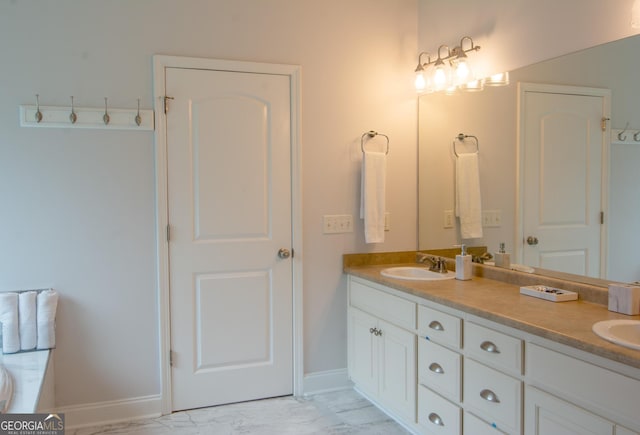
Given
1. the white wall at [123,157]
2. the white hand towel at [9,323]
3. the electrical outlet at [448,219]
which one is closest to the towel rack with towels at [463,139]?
the electrical outlet at [448,219]

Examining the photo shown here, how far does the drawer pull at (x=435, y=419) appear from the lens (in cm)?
237

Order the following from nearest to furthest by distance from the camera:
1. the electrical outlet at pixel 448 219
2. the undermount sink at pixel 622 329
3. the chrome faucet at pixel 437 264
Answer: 1. the undermount sink at pixel 622 329
2. the chrome faucet at pixel 437 264
3. the electrical outlet at pixel 448 219

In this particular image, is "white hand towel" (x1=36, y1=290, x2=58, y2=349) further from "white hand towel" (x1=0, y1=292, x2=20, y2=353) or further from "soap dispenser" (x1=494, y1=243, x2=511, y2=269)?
"soap dispenser" (x1=494, y1=243, x2=511, y2=269)

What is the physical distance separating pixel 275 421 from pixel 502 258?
5.30 feet

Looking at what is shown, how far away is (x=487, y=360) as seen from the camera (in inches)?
81.2

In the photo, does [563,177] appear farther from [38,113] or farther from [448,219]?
[38,113]

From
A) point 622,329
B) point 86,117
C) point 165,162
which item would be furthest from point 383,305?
point 86,117

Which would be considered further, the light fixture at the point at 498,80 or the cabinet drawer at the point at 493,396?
the light fixture at the point at 498,80

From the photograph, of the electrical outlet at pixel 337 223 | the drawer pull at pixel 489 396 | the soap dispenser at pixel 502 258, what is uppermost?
the electrical outlet at pixel 337 223

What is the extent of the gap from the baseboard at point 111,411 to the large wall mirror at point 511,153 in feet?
6.75

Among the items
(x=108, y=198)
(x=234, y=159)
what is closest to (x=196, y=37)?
(x=234, y=159)

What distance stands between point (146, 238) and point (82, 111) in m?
0.80

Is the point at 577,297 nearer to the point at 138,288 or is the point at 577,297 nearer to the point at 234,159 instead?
the point at 234,159

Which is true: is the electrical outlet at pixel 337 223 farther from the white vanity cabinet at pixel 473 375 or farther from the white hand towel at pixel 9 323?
the white hand towel at pixel 9 323
